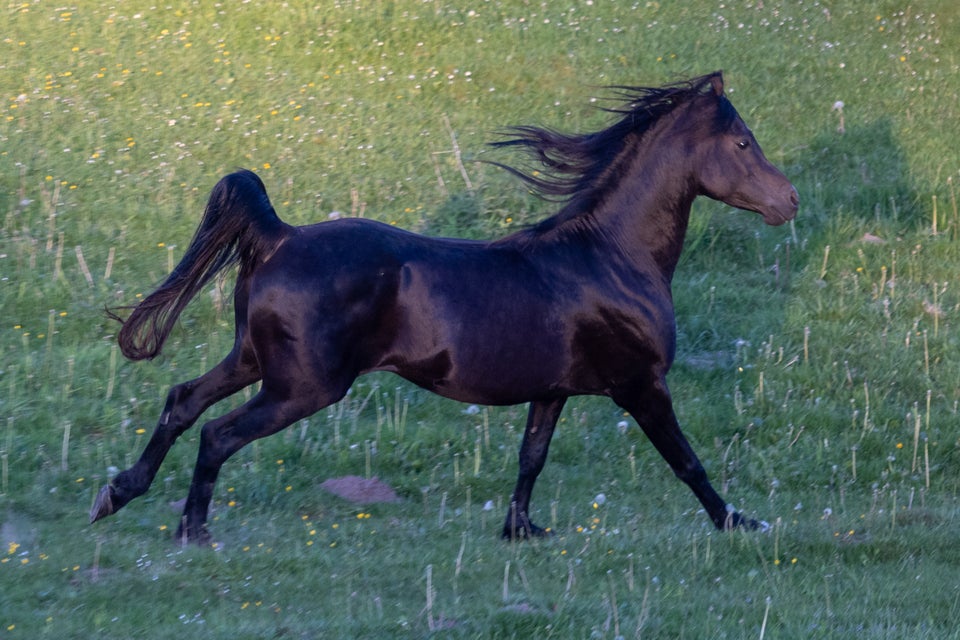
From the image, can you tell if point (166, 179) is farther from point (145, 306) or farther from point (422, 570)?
point (422, 570)

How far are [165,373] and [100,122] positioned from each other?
4.33 m

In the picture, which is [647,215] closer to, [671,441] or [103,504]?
[671,441]

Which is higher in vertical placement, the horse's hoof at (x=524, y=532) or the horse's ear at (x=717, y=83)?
the horse's ear at (x=717, y=83)

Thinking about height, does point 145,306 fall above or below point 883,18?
below

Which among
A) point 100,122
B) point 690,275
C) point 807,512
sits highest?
point 100,122

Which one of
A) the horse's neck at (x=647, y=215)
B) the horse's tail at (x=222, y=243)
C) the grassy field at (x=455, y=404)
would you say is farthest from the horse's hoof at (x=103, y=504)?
the horse's neck at (x=647, y=215)

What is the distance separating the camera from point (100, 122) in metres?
10.7

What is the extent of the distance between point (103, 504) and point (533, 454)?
6.97 feet

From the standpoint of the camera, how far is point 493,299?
537 centimetres

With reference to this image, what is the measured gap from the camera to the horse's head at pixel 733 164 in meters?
5.67

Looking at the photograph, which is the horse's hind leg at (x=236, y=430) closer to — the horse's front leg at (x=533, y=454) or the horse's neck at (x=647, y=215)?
the horse's front leg at (x=533, y=454)

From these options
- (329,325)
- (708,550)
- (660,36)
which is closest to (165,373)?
(329,325)

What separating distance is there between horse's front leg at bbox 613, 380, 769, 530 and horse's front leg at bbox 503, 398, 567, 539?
414 millimetres

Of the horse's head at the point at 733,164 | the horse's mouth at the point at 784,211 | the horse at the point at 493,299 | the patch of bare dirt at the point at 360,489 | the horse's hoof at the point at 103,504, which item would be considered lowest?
the patch of bare dirt at the point at 360,489
